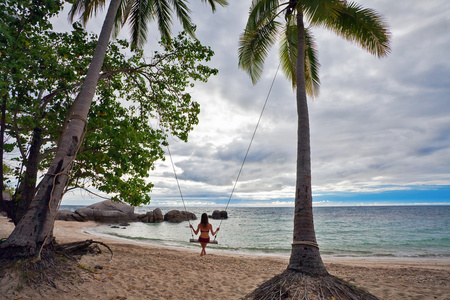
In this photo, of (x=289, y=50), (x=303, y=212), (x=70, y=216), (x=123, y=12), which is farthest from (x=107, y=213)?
(x=303, y=212)

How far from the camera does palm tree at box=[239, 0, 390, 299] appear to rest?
541 cm

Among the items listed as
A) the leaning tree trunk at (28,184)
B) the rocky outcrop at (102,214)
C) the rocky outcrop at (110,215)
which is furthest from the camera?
the rocky outcrop at (110,215)

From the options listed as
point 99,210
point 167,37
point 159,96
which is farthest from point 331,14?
point 99,210

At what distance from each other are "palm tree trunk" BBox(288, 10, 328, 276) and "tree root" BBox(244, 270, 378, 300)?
0.21m

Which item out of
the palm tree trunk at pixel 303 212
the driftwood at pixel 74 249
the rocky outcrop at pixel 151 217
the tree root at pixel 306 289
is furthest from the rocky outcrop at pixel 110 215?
the tree root at pixel 306 289

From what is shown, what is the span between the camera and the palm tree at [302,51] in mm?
5406

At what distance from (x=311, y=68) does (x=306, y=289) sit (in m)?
7.30

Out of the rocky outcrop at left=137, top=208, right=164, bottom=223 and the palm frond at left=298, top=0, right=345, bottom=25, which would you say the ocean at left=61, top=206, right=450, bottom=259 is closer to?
the rocky outcrop at left=137, top=208, right=164, bottom=223

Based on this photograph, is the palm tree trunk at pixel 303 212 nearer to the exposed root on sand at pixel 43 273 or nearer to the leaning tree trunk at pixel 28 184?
the exposed root on sand at pixel 43 273

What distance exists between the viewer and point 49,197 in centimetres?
521

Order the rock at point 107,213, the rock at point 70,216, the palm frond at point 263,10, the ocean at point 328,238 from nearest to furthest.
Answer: the palm frond at point 263,10 → the ocean at point 328,238 → the rock at point 70,216 → the rock at point 107,213

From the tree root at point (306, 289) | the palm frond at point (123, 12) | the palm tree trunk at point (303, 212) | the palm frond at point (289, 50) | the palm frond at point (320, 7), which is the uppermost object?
the palm frond at point (123, 12)

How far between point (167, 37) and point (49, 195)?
6.34 m

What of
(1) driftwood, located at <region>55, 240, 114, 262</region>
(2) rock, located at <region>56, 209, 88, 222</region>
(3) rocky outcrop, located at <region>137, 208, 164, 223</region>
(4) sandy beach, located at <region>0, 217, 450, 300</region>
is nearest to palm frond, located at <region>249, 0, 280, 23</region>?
(4) sandy beach, located at <region>0, 217, 450, 300</region>
